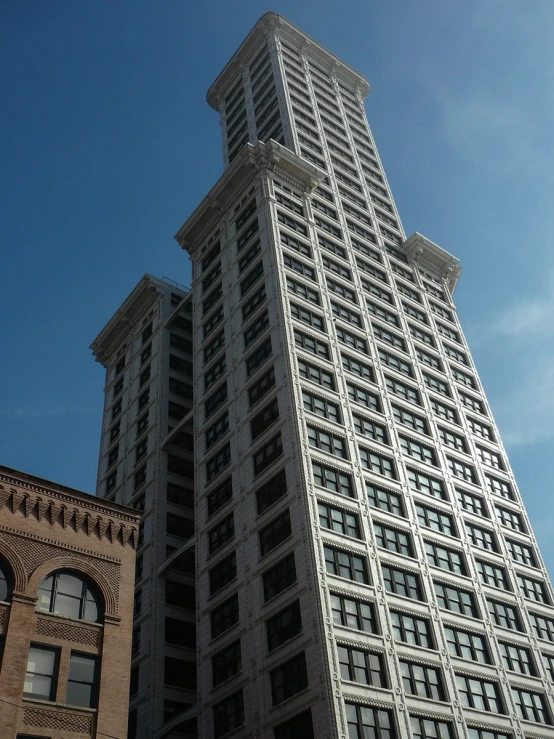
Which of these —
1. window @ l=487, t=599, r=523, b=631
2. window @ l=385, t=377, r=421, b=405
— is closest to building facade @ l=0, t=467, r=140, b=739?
window @ l=487, t=599, r=523, b=631

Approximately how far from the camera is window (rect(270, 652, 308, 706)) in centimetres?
4595

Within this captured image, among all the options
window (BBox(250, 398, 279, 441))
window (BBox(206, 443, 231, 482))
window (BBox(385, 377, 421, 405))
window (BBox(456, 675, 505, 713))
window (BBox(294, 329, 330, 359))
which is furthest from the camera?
window (BBox(385, 377, 421, 405))

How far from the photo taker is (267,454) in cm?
5825

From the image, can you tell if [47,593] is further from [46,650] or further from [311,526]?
[311,526]

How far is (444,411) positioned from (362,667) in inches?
1240

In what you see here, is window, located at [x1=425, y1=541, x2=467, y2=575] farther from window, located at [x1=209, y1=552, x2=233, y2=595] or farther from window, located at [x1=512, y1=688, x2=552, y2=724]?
window, located at [x1=209, y1=552, x2=233, y2=595]

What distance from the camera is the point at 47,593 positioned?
3278 centimetres

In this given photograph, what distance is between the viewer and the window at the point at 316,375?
61469mm

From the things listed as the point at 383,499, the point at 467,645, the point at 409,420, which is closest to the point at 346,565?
the point at 383,499

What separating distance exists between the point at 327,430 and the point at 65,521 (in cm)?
2678

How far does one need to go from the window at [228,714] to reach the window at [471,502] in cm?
2479

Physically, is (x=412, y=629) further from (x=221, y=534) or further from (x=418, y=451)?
(x=418, y=451)

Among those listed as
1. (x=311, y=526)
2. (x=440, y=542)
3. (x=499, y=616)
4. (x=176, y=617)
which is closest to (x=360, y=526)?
(x=311, y=526)

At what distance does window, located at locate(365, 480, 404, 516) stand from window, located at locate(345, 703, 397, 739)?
601 inches
